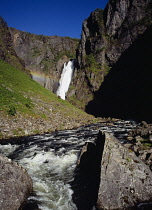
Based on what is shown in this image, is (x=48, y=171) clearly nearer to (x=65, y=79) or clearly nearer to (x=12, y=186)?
(x=12, y=186)

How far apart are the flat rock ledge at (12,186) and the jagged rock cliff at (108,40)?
60.0 metres

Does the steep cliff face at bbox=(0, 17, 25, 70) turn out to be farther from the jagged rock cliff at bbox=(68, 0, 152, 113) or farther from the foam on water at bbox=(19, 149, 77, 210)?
the foam on water at bbox=(19, 149, 77, 210)

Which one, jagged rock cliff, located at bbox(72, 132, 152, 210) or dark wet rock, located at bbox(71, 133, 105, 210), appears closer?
jagged rock cliff, located at bbox(72, 132, 152, 210)

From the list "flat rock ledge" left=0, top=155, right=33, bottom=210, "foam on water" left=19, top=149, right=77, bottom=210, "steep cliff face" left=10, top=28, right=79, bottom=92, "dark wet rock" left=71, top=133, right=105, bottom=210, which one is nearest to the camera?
"flat rock ledge" left=0, top=155, right=33, bottom=210

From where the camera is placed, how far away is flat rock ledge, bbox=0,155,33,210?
551 cm

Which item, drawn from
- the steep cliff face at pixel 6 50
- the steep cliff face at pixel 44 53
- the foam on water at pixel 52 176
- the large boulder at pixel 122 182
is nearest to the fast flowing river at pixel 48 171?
the foam on water at pixel 52 176

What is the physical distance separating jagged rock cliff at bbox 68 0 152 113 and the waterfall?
950cm

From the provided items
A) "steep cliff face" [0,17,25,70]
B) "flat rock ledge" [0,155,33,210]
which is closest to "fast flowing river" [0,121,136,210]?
"flat rock ledge" [0,155,33,210]

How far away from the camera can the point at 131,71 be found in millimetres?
65250

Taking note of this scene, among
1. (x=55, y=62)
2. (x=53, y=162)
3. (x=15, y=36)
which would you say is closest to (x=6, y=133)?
(x=53, y=162)

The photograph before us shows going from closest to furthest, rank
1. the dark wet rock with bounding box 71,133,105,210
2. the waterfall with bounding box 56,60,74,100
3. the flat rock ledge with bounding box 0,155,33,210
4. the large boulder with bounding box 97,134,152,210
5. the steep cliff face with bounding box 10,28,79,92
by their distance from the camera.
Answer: the flat rock ledge with bounding box 0,155,33,210 → the large boulder with bounding box 97,134,152,210 → the dark wet rock with bounding box 71,133,105,210 → the waterfall with bounding box 56,60,74,100 → the steep cliff face with bounding box 10,28,79,92

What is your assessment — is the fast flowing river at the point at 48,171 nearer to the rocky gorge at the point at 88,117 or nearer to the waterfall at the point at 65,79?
the rocky gorge at the point at 88,117

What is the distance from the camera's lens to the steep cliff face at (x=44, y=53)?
3922 inches

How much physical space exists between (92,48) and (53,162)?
3214 inches
